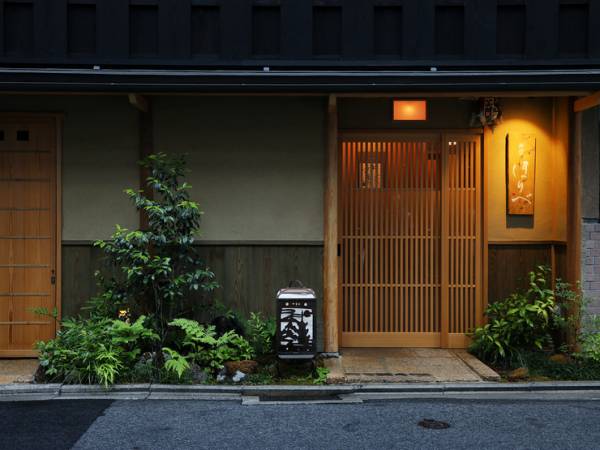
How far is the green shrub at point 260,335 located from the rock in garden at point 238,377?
A: 28.3 inches

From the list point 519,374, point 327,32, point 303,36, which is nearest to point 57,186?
point 303,36

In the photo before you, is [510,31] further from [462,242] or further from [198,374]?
[198,374]

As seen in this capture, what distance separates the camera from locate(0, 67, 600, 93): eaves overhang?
31.8ft

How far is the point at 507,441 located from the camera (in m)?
7.27

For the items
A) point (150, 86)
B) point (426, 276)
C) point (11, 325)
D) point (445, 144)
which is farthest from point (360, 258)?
point (11, 325)

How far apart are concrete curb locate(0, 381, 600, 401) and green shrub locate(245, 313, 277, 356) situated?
1032 mm

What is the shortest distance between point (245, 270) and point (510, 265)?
4217 millimetres

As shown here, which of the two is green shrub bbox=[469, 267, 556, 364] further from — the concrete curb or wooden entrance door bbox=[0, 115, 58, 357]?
wooden entrance door bbox=[0, 115, 58, 357]

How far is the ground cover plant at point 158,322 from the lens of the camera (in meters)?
9.40

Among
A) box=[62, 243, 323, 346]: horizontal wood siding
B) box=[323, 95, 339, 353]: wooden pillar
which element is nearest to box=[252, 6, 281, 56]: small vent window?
box=[323, 95, 339, 353]: wooden pillar

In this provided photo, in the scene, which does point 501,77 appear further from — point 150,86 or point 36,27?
point 36,27

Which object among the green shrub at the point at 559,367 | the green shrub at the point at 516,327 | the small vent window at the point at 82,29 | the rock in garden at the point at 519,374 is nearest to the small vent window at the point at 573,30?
the green shrub at the point at 516,327

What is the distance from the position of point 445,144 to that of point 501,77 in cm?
180

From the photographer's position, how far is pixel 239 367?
965 cm
